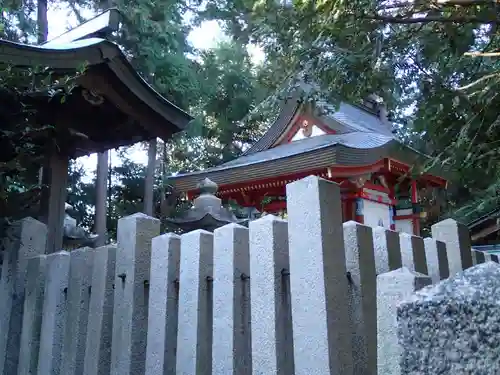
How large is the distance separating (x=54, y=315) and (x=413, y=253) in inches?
70.4

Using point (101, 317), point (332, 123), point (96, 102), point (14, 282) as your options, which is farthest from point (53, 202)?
point (332, 123)

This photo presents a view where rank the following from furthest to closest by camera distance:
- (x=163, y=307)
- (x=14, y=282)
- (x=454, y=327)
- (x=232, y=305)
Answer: (x=14, y=282) < (x=163, y=307) < (x=232, y=305) < (x=454, y=327)

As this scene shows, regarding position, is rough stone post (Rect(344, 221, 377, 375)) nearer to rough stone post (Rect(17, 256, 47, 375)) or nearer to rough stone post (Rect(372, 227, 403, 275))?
rough stone post (Rect(372, 227, 403, 275))

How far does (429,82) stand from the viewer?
11.4 ft

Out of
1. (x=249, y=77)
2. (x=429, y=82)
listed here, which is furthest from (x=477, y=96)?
(x=249, y=77)

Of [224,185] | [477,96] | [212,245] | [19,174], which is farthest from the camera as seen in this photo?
[224,185]

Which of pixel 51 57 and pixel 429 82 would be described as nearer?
pixel 51 57

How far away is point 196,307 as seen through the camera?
1899 mm

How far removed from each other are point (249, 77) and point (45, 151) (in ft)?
50.2

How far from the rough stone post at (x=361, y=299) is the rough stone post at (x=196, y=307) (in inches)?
22.4

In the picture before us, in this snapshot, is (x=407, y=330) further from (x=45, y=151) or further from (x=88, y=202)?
(x=88, y=202)

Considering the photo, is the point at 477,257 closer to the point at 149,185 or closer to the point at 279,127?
the point at 279,127

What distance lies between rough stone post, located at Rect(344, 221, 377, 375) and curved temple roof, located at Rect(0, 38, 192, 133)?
1.92m

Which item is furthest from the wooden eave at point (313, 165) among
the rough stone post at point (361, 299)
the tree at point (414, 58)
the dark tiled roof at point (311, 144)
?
the rough stone post at point (361, 299)
